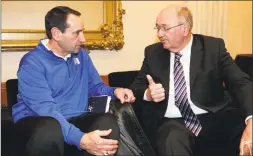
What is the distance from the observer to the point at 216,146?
2.10 m

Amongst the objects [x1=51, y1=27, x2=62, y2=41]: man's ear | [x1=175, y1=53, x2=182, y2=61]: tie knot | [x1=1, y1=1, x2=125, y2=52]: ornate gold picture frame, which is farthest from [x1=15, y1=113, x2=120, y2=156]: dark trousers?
[x1=1, y1=1, x2=125, y2=52]: ornate gold picture frame

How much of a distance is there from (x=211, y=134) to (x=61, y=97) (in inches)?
37.9

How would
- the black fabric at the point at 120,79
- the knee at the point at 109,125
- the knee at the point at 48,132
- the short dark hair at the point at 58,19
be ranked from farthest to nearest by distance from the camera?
the black fabric at the point at 120,79
the short dark hair at the point at 58,19
the knee at the point at 109,125
the knee at the point at 48,132

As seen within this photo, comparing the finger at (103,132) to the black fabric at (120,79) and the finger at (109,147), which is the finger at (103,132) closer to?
the finger at (109,147)

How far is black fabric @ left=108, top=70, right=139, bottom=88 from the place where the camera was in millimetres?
2637

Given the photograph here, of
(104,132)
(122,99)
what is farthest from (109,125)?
(122,99)

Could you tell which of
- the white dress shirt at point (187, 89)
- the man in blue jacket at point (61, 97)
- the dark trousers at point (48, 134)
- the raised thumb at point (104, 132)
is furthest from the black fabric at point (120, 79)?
the raised thumb at point (104, 132)

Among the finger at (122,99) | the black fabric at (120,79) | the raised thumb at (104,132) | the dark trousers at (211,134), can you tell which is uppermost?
the black fabric at (120,79)

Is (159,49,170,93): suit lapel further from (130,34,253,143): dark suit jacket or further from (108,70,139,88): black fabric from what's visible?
(108,70,139,88): black fabric

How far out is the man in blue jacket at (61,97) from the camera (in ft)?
5.72

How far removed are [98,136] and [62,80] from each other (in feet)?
1.69

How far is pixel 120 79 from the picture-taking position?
2.67 meters

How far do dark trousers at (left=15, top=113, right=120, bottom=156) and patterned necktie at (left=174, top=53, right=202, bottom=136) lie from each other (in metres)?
0.51

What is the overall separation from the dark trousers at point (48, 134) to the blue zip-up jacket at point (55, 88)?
74mm
